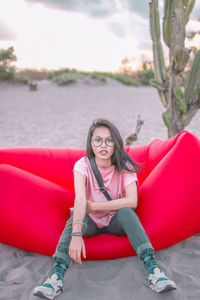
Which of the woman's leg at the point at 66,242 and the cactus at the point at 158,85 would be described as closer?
the woman's leg at the point at 66,242

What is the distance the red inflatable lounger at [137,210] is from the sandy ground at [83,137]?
0.26 ft

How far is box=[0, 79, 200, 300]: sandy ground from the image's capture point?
A: 4.71ft

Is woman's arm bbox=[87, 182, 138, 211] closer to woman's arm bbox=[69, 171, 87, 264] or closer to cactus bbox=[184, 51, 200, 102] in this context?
woman's arm bbox=[69, 171, 87, 264]

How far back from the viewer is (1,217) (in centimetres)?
184

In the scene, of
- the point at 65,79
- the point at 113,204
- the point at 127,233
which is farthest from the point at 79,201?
the point at 65,79

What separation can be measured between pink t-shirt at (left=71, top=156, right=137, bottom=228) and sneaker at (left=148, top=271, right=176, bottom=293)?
43cm

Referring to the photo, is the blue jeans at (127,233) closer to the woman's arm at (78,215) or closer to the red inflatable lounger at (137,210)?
the woman's arm at (78,215)

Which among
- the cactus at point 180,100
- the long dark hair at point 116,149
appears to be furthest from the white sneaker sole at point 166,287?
the cactus at point 180,100

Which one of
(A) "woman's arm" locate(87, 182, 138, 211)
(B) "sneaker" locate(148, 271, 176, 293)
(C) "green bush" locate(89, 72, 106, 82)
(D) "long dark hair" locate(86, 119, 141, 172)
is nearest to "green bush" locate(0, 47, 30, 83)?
(C) "green bush" locate(89, 72, 106, 82)

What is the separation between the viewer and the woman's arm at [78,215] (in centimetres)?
140

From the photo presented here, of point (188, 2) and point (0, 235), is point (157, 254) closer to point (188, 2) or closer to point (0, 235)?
point (0, 235)

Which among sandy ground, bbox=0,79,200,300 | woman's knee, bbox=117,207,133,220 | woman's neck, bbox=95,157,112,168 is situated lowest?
sandy ground, bbox=0,79,200,300

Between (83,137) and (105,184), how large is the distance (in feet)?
15.4

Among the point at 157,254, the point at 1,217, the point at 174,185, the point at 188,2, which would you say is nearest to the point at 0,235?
the point at 1,217
